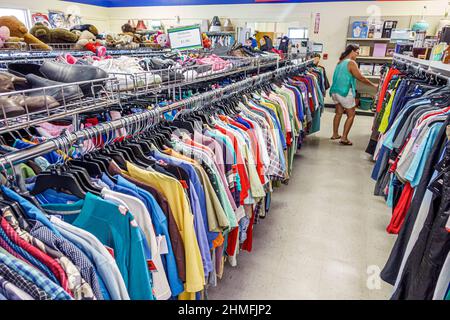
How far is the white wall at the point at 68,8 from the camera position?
8344mm

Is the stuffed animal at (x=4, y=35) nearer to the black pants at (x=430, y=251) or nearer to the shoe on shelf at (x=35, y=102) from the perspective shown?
the shoe on shelf at (x=35, y=102)

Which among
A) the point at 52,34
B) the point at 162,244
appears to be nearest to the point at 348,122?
the point at 52,34

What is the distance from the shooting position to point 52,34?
13.4 feet

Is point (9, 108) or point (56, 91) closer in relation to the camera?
point (9, 108)

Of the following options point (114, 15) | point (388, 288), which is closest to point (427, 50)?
point (388, 288)

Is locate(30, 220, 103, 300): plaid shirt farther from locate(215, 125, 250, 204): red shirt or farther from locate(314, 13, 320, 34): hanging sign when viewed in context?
locate(314, 13, 320, 34): hanging sign

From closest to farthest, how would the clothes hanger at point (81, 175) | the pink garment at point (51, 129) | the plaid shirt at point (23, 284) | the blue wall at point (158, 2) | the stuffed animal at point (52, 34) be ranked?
the plaid shirt at point (23, 284) < the clothes hanger at point (81, 175) < the pink garment at point (51, 129) < the stuffed animal at point (52, 34) < the blue wall at point (158, 2)

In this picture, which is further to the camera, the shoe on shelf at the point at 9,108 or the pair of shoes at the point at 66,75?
the pair of shoes at the point at 66,75

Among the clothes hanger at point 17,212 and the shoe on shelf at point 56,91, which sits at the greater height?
the shoe on shelf at point 56,91

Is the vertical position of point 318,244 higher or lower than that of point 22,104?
lower

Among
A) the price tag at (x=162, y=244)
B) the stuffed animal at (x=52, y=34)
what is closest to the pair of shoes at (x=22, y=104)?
the price tag at (x=162, y=244)

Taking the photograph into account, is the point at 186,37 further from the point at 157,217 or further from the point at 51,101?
the point at 157,217

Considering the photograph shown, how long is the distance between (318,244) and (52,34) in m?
4.22

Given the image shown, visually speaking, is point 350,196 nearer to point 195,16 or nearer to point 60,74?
point 60,74
